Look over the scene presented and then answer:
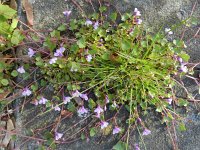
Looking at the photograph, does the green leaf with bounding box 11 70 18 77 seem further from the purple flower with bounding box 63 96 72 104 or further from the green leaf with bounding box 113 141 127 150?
the green leaf with bounding box 113 141 127 150

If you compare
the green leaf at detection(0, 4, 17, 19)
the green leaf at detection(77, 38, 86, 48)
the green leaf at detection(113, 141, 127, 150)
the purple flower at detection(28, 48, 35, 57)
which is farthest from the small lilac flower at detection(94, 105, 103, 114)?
the green leaf at detection(0, 4, 17, 19)

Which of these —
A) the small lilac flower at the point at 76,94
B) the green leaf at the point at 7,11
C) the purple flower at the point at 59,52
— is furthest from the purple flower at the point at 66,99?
the green leaf at the point at 7,11

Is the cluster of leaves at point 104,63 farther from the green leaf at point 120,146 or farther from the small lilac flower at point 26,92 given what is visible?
the green leaf at point 120,146

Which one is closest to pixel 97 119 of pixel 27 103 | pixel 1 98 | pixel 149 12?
pixel 27 103

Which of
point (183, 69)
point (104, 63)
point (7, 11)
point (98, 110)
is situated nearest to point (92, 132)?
point (98, 110)

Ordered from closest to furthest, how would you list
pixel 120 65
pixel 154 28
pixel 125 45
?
1. pixel 125 45
2. pixel 120 65
3. pixel 154 28

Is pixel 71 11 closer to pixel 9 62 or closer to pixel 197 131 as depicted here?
pixel 9 62

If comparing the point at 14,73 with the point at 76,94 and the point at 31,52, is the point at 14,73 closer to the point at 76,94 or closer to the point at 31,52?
the point at 31,52

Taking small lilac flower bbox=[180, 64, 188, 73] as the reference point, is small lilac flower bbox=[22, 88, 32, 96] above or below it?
below
